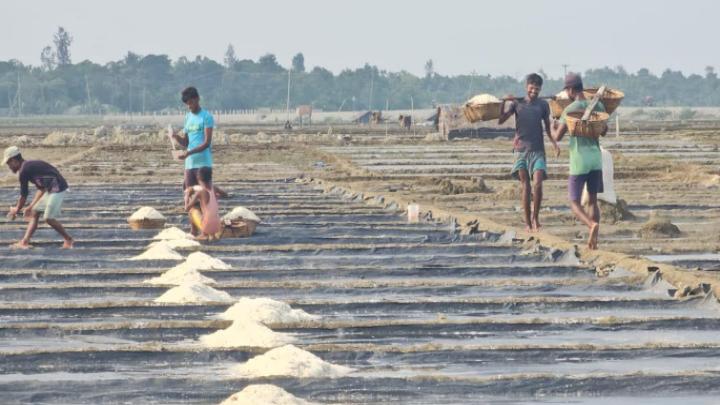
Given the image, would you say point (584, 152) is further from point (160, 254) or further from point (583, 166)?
point (160, 254)

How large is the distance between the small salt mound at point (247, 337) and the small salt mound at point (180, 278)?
183cm

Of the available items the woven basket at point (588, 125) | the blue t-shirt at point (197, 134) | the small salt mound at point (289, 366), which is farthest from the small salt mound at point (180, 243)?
the small salt mound at point (289, 366)

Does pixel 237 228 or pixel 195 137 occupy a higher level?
pixel 195 137

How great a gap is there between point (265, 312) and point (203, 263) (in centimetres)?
245

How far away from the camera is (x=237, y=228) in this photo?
12.7 meters

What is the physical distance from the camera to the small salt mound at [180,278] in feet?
32.3

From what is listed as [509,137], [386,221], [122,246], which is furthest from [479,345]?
[509,137]

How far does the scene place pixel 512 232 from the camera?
Answer: 12.4 metres

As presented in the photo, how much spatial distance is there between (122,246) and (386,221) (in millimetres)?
3197

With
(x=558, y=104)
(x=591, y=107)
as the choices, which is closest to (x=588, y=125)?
(x=591, y=107)

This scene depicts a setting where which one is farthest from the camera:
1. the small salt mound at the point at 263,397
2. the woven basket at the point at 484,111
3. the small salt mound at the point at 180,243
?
the woven basket at the point at 484,111

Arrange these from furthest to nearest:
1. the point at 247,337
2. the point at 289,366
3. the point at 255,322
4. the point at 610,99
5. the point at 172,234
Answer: the point at 172,234 < the point at 610,99 < the point at 255,322 < the point at 247,337 < the point at 289,366

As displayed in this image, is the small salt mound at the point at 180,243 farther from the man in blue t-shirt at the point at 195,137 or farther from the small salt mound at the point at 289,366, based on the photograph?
the small salt mound at the point at 289,366

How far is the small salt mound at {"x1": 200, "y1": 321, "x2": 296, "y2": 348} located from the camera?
7.56 meters
